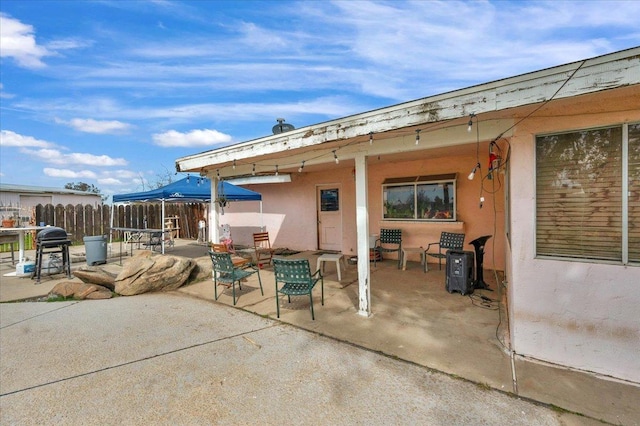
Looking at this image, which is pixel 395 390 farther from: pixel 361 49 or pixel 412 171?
pixel 361 49

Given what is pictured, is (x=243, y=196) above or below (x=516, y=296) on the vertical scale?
above

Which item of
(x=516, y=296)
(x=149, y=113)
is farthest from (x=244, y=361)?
(x=149, y=113)

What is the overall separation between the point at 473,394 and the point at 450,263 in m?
2.84

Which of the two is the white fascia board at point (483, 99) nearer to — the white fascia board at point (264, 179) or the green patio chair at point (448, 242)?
the green patio chair at point (448, 242)

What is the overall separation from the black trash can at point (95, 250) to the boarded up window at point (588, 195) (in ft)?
32.3

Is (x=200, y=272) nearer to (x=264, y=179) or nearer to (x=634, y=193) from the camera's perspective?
(x=264, y=179)

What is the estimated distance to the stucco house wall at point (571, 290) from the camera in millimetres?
2471

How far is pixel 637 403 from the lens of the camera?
225 centimetres

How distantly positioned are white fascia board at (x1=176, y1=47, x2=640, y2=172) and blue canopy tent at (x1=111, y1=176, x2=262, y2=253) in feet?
15.9

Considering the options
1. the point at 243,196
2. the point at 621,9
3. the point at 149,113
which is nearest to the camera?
the point at 621,9

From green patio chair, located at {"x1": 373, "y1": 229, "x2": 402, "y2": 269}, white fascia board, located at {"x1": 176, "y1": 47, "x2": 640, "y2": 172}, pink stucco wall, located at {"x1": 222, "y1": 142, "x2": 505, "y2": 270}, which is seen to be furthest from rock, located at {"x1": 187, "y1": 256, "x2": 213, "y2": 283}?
green patio chair, located at {"x1": 373, "y1": 229, "x2": 402, "y2": 269}

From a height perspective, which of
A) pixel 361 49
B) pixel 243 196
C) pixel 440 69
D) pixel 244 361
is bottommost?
pixel 244 361

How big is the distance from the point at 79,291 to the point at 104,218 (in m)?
10.6

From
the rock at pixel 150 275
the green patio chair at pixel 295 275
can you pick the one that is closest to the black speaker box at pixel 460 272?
the green patio chair at pixel 295 275
